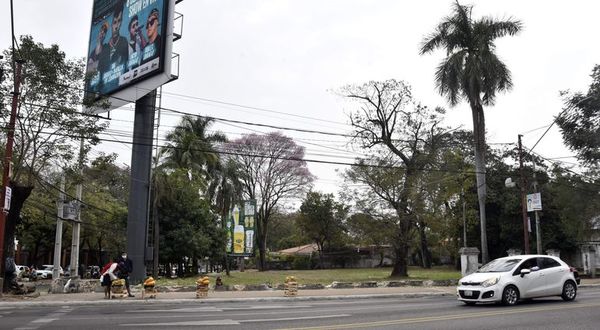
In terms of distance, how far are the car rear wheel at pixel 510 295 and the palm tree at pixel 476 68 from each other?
14522mm

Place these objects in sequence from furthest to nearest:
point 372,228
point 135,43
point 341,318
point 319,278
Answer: point 319,278 < point 372,228 < point 135,43 < point 341,318

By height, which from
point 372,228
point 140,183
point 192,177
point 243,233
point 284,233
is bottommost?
point 243,233

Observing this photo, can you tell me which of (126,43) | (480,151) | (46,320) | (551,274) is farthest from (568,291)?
(126,43)

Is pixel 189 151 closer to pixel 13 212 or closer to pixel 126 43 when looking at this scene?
pixel 126 43

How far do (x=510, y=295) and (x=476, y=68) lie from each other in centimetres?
1713

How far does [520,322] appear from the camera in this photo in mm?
11648

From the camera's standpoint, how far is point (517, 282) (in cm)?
1550

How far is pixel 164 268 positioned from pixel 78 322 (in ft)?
102

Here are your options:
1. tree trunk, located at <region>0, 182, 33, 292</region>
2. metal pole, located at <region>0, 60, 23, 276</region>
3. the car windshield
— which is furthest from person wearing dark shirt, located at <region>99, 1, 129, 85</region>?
the car windshield

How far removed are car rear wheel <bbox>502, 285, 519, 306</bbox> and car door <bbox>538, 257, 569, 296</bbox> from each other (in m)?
1.24

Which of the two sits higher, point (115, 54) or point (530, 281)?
point (115, 54)

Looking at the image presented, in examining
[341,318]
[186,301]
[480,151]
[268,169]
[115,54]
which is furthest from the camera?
[268,169]

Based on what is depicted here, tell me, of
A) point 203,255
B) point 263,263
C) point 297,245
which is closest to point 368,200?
point 203,255

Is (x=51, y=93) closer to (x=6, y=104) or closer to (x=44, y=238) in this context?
(x=6, y=104)
